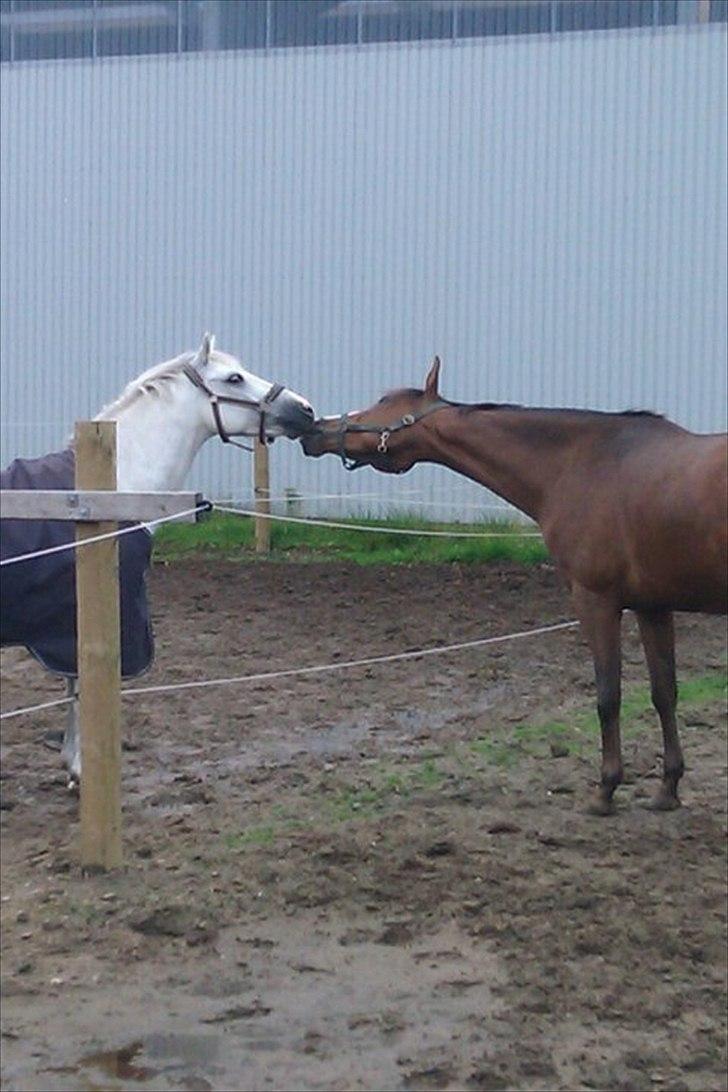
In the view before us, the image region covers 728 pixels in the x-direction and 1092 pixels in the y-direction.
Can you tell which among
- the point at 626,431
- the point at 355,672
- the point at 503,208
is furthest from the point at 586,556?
the point at 503,208

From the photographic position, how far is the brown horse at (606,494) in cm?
562

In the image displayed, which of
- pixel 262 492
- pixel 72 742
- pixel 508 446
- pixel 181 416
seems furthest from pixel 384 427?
pixel 262 492

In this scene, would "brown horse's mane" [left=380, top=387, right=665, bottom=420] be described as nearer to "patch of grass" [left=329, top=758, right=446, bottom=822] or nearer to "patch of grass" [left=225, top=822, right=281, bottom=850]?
"patch of grass" [left=329, top=758, right=446, bottom=822]

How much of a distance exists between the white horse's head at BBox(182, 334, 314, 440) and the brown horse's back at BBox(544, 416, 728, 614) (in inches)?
46.6

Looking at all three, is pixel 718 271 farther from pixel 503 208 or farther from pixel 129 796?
pixel 129 796

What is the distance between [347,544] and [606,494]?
656 cm

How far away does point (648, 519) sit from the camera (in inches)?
223

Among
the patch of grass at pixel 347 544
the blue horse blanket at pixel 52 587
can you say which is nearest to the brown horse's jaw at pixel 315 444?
the blue horse blanket at pixel 52 587

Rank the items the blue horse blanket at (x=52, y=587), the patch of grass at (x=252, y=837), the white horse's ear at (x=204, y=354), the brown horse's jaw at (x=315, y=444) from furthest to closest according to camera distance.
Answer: the white horse's ear at (x=204, y=354), the brown horse's jaw at (x=315, y=444), the blue horse blanket at (x=52, y=587), the patch of grass at (x=252, y=837)

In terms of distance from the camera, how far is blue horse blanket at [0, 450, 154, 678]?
5.80 metres

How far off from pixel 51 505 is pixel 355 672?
10.3ft

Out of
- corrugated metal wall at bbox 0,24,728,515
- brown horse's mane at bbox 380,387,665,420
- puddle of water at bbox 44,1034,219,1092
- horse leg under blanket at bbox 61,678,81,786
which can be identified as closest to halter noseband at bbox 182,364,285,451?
brown horse's mane at bbox 380,387,665,420

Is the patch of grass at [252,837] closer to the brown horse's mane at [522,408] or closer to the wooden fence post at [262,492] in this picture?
the brown horse's mane at [522,408]

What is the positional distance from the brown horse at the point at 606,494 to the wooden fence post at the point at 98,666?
1143 millimetres
